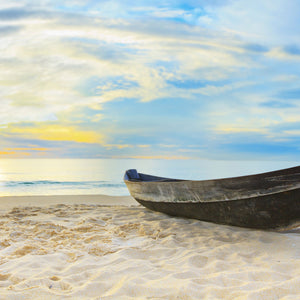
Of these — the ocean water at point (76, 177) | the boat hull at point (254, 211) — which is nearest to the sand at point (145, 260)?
the boat hull at point (254, 211)

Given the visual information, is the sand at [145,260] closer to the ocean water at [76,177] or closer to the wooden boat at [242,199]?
the wooden boat at [242,199]

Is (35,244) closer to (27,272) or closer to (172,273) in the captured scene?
(27,272)

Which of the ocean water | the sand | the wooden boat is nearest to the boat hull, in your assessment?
the wooden boat

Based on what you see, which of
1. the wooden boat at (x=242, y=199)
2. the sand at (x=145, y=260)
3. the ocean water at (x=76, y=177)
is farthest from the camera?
the ocean water at (x=76, y=177)

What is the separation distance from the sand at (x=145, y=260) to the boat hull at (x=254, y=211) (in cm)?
14

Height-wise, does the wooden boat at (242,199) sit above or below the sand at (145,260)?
above

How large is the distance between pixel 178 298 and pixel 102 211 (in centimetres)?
456

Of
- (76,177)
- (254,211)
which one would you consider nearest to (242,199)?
(254,211)

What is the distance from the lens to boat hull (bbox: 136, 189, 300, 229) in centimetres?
385

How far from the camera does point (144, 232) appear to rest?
4.52 meters

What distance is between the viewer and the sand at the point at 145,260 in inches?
93.4

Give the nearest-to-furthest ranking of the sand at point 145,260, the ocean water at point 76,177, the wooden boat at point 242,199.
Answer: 1. the sand at point 145,260
2. the wooden boat at point 242,199
3. the ocean water at point 76,177

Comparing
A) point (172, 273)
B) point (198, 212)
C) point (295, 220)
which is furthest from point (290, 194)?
point (172, 273)

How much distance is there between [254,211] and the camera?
4.21 metres
